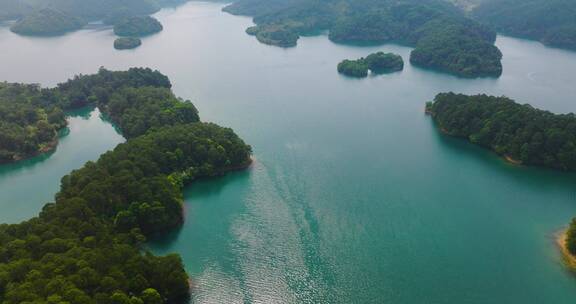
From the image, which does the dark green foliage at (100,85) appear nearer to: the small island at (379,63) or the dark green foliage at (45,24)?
the small island at (379,63)

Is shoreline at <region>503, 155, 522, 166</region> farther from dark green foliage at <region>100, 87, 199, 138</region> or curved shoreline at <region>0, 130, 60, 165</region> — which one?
curved shoreline at <region>0, 130, 60, 165</region>

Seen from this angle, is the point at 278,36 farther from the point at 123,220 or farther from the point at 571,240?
the point at 571,240

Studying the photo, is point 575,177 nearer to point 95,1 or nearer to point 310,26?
point 310,26

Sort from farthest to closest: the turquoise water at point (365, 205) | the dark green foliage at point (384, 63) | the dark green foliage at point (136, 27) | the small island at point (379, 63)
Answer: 1. the dark green foliage at point (136, 27)
2. the dark green foliage at point (384, 63)
3. the small island at point (379, 63)
4. the turquoise water at point (365, 205)

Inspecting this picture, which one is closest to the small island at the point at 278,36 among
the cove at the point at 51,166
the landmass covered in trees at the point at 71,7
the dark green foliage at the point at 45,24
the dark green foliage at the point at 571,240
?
the dark green foliage at the point at 45,24

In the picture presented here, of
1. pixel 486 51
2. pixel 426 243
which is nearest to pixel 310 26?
pixel 486 51

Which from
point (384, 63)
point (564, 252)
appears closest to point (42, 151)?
point (564, 252)
